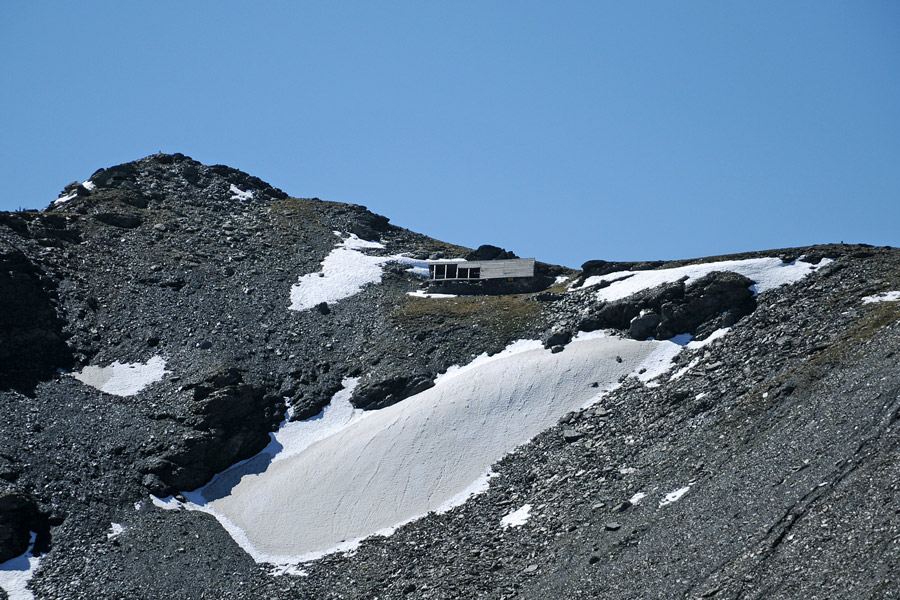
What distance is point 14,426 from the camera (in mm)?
64875

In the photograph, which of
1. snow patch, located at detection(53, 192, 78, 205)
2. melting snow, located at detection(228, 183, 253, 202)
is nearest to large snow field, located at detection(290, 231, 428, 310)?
melting snow, located at detection(228, 183, 253, 202)

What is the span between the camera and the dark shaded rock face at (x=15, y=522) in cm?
5597

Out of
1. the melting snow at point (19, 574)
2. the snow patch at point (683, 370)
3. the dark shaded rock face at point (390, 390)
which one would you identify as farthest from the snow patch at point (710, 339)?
the melting snow at point (19, 574)

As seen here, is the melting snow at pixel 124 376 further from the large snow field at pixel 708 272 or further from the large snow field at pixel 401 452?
the large snow field at pixel 708 272

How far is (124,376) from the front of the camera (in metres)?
75.1

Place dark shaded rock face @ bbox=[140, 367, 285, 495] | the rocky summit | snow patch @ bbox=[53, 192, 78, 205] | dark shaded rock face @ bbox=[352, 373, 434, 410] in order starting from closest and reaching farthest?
the rocky summit, dark shaded rock face @ bbox=[140, 367, 285, 495], dark shaded rock face @ bbox=[352, 373, 434, 410], snow patch @ bbox=[53, 192, 78, 205]

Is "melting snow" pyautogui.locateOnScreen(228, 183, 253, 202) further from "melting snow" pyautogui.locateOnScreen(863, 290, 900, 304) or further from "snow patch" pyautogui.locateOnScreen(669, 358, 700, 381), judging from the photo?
"melting snow" pyautogui.locateOnScreen(863, 290, 900, 304)

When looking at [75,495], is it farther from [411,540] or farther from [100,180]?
[100,180]

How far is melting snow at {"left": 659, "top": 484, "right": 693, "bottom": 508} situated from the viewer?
158ft

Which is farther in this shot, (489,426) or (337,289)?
(337,289)

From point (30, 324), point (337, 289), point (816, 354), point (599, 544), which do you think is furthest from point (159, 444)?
point (816, 354)

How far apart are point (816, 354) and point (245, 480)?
130 feet

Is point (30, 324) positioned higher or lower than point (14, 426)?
higher

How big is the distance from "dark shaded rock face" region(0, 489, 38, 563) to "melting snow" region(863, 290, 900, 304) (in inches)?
2141
